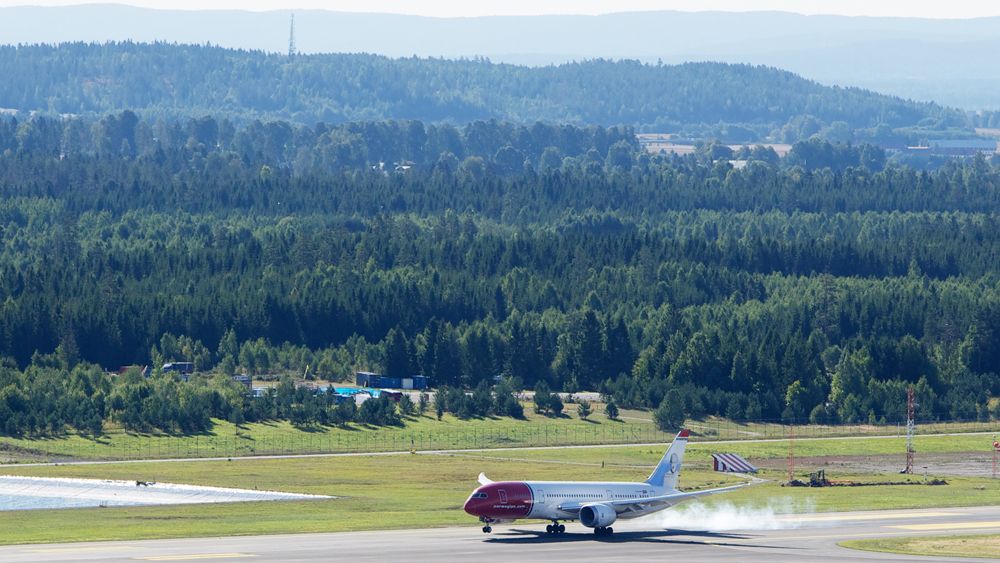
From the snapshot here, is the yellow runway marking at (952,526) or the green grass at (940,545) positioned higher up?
the green grass at (940,545)

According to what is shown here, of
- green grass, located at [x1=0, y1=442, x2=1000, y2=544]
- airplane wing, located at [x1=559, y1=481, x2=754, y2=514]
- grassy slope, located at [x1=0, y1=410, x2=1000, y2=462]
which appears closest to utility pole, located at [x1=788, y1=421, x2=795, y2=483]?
grassy slope, located at [x1=0, y1=410, x2=1000, y2=462]

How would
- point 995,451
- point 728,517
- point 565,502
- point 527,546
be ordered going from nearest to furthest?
point 527,546 → point 565,502 → point 728,517 → point 995,451

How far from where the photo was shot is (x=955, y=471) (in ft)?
549

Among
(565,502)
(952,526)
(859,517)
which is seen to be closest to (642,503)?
(565,502)

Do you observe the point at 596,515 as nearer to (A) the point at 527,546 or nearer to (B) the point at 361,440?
(A) the point at 527,546

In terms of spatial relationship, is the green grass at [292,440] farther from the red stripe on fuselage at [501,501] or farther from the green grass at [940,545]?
the green grass at [940,545]

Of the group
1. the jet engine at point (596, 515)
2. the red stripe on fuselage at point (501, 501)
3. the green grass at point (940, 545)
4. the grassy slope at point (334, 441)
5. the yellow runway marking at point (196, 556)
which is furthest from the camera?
the grassy slope at point (334, 441)

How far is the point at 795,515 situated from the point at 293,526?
3396 centimetres

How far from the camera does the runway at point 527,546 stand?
109 metres

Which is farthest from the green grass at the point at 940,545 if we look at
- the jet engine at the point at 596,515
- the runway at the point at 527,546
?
the jet engine at the point at 596,515

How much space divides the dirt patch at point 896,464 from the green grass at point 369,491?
19.2ft

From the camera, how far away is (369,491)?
14750 centimetres

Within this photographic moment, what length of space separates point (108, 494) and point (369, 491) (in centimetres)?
1898

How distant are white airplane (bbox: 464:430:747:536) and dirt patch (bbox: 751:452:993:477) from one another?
145 ft
